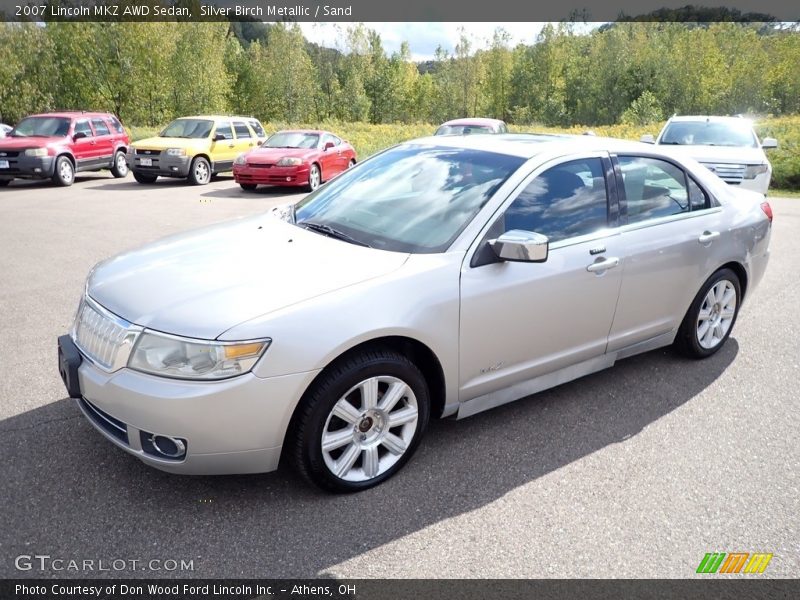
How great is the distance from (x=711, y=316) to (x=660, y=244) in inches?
42.4

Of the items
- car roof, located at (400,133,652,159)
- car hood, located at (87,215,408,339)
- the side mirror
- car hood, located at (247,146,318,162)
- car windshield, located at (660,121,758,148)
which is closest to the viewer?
car hood, located at (87,215,408,339)

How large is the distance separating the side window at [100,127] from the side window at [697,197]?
16.4 m

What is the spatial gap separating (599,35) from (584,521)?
83.1 m

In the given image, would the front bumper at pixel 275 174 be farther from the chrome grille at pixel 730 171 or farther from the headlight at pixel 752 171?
the headlight at pixel 752 171

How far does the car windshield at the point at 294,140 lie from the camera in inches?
622

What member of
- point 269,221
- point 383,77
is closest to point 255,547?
point 269,221

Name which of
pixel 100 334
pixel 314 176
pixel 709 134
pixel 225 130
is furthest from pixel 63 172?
pixel 100 334

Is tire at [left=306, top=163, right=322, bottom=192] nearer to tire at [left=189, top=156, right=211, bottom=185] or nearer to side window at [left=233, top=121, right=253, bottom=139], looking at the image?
tire at [left=189, top=156, right=211, bottom=185]

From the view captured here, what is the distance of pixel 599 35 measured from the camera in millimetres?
76188

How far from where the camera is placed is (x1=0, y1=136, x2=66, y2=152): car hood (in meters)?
15.2

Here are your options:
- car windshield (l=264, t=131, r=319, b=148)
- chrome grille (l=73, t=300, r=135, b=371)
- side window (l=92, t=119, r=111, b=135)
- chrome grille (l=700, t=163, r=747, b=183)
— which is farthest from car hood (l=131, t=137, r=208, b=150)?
chrome grille (l=73, t=300, r=135, b=371)

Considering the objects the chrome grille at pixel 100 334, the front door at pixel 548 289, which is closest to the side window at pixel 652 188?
the front door at pixel 548 289

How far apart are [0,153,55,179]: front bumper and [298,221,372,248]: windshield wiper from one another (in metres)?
14.0

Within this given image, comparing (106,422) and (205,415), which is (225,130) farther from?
(205,415)
